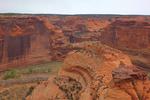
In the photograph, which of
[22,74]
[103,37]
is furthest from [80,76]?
[103,37]

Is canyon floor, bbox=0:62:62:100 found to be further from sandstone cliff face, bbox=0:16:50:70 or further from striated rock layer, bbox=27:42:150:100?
striated rock layer, bbox=27:42:150:100

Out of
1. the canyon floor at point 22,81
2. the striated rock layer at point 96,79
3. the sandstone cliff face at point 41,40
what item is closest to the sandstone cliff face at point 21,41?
the sandstone cliff face at point 41,40

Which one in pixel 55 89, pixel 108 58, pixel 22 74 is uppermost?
pixel 108 58

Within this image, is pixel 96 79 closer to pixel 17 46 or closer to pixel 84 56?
pixel 84 56

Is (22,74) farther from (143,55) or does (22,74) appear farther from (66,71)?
(66,71)

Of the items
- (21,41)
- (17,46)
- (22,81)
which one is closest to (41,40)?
(21,41)

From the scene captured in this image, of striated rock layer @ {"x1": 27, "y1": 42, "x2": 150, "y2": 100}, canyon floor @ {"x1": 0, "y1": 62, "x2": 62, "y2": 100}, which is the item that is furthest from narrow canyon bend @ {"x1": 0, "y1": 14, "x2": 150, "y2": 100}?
canyon floor @ {"x1": 0, "y1": 62, "x2": 62, "y2": 100}

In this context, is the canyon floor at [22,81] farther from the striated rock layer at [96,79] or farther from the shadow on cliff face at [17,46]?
the striated rock layer at [96,79]

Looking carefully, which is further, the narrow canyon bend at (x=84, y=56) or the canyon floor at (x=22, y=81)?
the canyon floor at (x=22, y=81)
